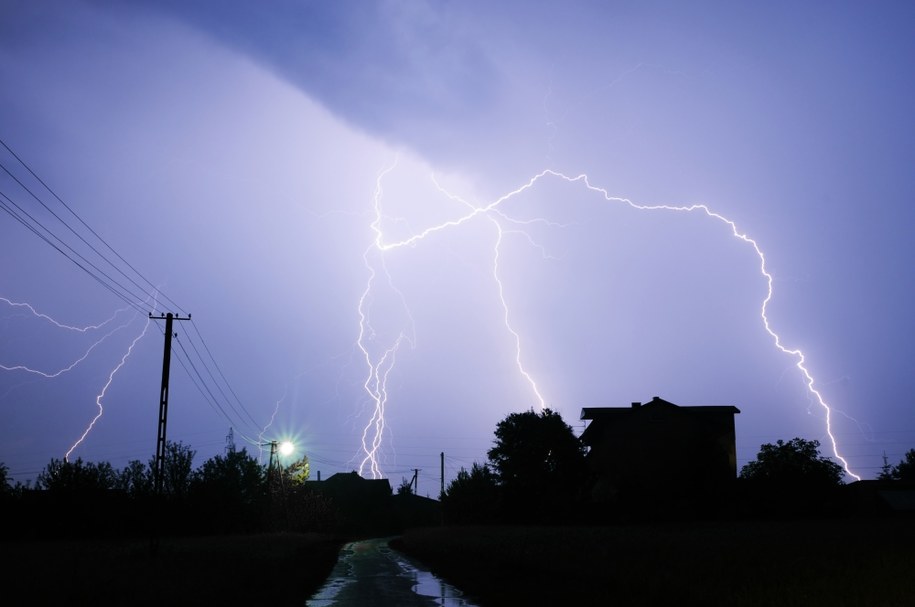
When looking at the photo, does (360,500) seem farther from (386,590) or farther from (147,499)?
(386,590)

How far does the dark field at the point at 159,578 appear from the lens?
1296 cm

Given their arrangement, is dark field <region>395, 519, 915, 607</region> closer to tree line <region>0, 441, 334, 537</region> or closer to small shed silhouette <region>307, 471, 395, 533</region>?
tree line <region>0, 441, 334, 537</region>

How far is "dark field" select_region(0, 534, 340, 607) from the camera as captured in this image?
13.0 m

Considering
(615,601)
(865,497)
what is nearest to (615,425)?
(865,497)

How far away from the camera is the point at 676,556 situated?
18234 millimetres

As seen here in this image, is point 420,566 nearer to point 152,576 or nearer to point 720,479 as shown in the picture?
point 152,576

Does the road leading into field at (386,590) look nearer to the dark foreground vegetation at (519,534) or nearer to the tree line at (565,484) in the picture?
the dark foreground vegetation at (519,534)

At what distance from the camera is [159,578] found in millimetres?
16016

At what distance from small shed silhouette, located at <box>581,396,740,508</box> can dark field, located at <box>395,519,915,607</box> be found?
19066mm

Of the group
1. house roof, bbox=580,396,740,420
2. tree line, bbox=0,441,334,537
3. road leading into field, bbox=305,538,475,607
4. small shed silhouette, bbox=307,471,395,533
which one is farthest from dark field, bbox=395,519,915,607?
small shed silhouette, bbox=307,471,395,533

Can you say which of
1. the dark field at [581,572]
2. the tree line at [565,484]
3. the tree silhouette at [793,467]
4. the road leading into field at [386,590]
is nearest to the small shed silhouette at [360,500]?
the tree line at [565,484]

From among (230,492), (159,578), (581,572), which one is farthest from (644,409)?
(159,578)

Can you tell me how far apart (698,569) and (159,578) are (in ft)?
38.5

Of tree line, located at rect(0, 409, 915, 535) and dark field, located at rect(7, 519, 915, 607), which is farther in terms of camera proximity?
tree line, located at rect(0, 409, 915, 535)
